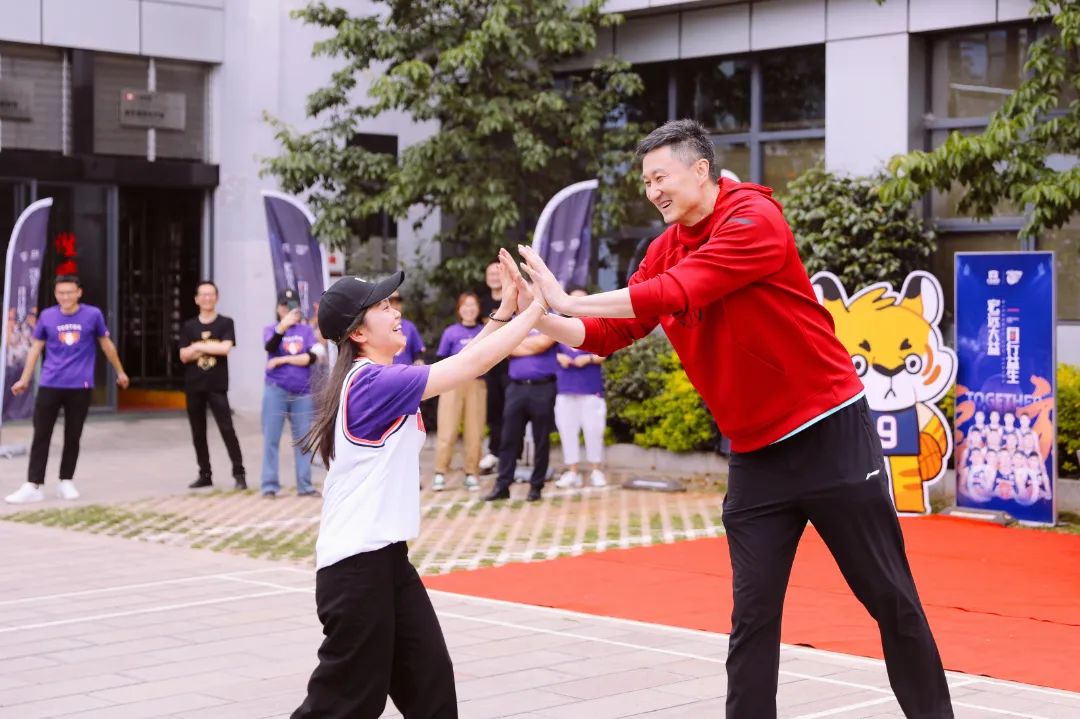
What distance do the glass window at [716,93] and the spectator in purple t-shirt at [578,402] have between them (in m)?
5.40

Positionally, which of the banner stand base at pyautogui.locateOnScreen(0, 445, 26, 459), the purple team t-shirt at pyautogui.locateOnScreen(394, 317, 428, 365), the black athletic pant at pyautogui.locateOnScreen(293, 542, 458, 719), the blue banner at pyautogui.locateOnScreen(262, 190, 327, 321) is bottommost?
the banner stand base at pyautogui.locateOnScreen(0, 445, 26, 459)

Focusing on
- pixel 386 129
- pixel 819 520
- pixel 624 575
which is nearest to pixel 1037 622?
pixel 624 575

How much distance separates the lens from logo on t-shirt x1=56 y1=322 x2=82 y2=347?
13.2m

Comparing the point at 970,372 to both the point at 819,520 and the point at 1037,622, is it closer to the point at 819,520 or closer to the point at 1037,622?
the point at 1037,622

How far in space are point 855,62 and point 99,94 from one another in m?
9.80

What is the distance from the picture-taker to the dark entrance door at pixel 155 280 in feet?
67.9

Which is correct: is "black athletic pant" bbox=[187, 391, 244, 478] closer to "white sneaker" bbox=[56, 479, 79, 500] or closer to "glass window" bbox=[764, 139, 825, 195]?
"white sneaker" bbox=[56, 479, 79, 500]

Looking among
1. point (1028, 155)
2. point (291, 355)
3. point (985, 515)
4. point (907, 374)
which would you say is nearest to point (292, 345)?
point (291, 355)

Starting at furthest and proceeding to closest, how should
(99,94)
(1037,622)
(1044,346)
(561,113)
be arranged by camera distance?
(99,94) → (561,113) → (1044,346) → (1037,622)

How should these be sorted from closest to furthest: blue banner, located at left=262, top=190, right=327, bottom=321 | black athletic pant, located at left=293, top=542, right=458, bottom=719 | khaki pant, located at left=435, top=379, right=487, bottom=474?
black athletic pant, located at left=293, top=542, right=458, bottom=719, khaki pant, located at left=435, top=379, right=487, bottom=474, blue banner, located at left=262, top=190, right=327, bottom=321

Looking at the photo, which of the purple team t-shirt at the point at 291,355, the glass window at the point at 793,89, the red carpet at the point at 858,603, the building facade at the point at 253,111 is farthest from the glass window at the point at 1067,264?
the purple team t-shirt at the point at 291,355

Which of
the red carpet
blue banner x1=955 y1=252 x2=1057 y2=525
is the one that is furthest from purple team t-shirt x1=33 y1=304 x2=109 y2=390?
blue banner x1=955 y1=252 x2=1057 y2=525

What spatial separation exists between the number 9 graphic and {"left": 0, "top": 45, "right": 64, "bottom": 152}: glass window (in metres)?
12.0

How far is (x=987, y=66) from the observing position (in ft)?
53.1
